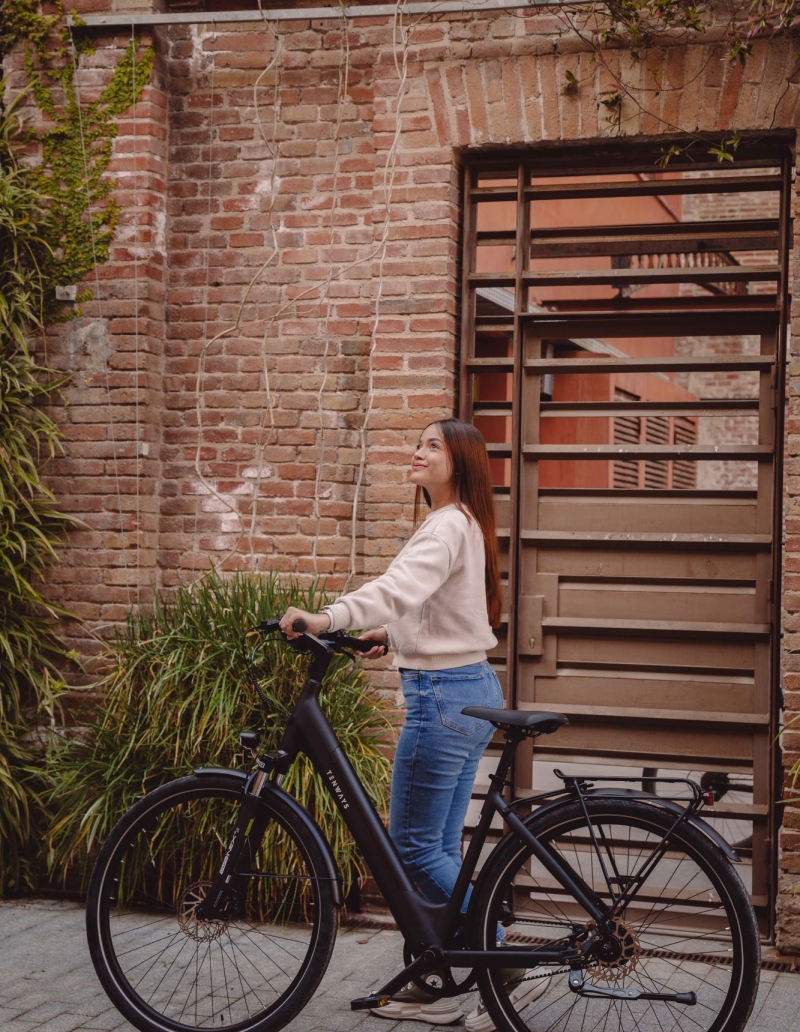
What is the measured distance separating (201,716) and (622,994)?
7.72 feet

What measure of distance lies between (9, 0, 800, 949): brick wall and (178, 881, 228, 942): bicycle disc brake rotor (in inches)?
84.2

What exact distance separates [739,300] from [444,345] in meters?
1.30

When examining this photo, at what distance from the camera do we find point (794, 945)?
4957 millimetres

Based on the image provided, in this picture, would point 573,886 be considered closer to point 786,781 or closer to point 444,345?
point 786,781

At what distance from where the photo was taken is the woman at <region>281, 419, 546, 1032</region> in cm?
384

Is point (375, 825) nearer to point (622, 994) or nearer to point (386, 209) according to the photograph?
point (622, 994)

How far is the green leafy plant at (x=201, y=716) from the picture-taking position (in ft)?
17.0

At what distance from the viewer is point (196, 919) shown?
380cm

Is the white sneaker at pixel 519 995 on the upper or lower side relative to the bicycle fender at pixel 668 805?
lower

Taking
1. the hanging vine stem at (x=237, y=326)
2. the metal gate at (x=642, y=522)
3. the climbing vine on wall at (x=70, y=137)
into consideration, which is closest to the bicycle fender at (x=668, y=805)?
the metal gate at (x=642, y=522)

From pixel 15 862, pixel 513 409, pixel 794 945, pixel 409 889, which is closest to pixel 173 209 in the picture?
pixel 513 409

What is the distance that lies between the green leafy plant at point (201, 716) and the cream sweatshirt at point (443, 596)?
51.9 inches

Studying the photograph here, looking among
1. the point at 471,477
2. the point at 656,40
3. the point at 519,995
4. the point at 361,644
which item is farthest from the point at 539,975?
the point at 656,40

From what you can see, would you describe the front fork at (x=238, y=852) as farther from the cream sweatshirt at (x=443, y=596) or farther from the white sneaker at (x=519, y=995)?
the white sneaker at (x=519, y=995)
